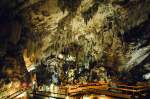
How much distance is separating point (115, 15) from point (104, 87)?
3656mm

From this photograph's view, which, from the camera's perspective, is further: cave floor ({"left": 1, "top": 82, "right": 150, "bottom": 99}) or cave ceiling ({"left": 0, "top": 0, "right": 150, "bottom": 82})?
cave ceiling ({"left": 0, "top": 0, "right": 150, "bottom": 82})

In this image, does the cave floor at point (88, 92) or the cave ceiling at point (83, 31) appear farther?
the cave ceiling at point (83, 31)

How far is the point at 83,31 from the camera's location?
1927 centimetres

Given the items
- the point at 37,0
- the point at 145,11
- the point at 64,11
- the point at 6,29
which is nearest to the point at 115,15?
the point at 145,11

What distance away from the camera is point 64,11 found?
64.0ft

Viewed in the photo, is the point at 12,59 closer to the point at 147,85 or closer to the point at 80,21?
the point at 80,21

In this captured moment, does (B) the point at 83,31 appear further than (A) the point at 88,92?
Yes

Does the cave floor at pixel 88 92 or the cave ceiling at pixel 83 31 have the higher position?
the cave ceiling at pixel 83 31

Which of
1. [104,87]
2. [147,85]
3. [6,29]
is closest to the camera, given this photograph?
[147,85]

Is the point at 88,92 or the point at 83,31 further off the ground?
the point at 83,31

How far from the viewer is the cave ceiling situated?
18.0 metres

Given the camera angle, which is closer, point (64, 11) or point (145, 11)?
point (145, 11)

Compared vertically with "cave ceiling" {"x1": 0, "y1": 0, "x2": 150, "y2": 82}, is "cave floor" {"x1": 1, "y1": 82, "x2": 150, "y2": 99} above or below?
below

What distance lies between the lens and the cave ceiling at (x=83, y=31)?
18.0 metres
